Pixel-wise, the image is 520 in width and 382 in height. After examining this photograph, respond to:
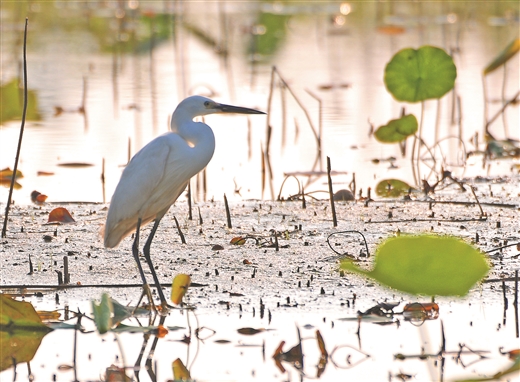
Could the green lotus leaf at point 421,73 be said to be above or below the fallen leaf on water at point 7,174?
above

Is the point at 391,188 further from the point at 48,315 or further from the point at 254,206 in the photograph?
the point at 48,315

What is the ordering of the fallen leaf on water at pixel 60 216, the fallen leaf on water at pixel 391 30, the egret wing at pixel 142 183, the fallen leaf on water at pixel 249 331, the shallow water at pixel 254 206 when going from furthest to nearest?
the fallen leaf on water at pixel 391 30
the fallen leaf on water at pixel 60 216
the egret wing at pixel 142 183
the fallen leaf on water at pixel 249 331
the shallow water at pixel 254 206

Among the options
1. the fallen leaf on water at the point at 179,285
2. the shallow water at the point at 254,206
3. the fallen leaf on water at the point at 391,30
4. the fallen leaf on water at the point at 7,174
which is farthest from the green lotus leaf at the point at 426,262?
the fallen leaf on water at the point at 391,30

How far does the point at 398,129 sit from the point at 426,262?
4373mm

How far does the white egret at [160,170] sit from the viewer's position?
4250 mm

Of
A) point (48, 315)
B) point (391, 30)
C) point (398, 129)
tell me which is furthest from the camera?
point (391, 30)

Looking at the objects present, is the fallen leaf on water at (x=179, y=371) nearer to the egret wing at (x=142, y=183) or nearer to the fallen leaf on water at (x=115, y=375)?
the fallen leaf on water at (x=115, y=375)

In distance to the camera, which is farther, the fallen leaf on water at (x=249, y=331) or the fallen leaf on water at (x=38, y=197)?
the fallen leaf on water at (x=38, y=197)

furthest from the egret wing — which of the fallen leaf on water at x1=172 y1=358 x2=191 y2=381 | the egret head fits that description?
the fallen leaf on water at x1=172 y1=358 x2=191 y2=381

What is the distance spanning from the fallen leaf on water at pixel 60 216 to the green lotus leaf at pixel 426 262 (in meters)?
3.34

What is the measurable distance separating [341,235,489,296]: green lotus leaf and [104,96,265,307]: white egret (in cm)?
201

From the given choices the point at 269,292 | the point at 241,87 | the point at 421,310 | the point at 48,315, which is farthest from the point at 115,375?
the point at 241,87

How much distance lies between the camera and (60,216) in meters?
5.36

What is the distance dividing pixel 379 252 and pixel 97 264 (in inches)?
100
